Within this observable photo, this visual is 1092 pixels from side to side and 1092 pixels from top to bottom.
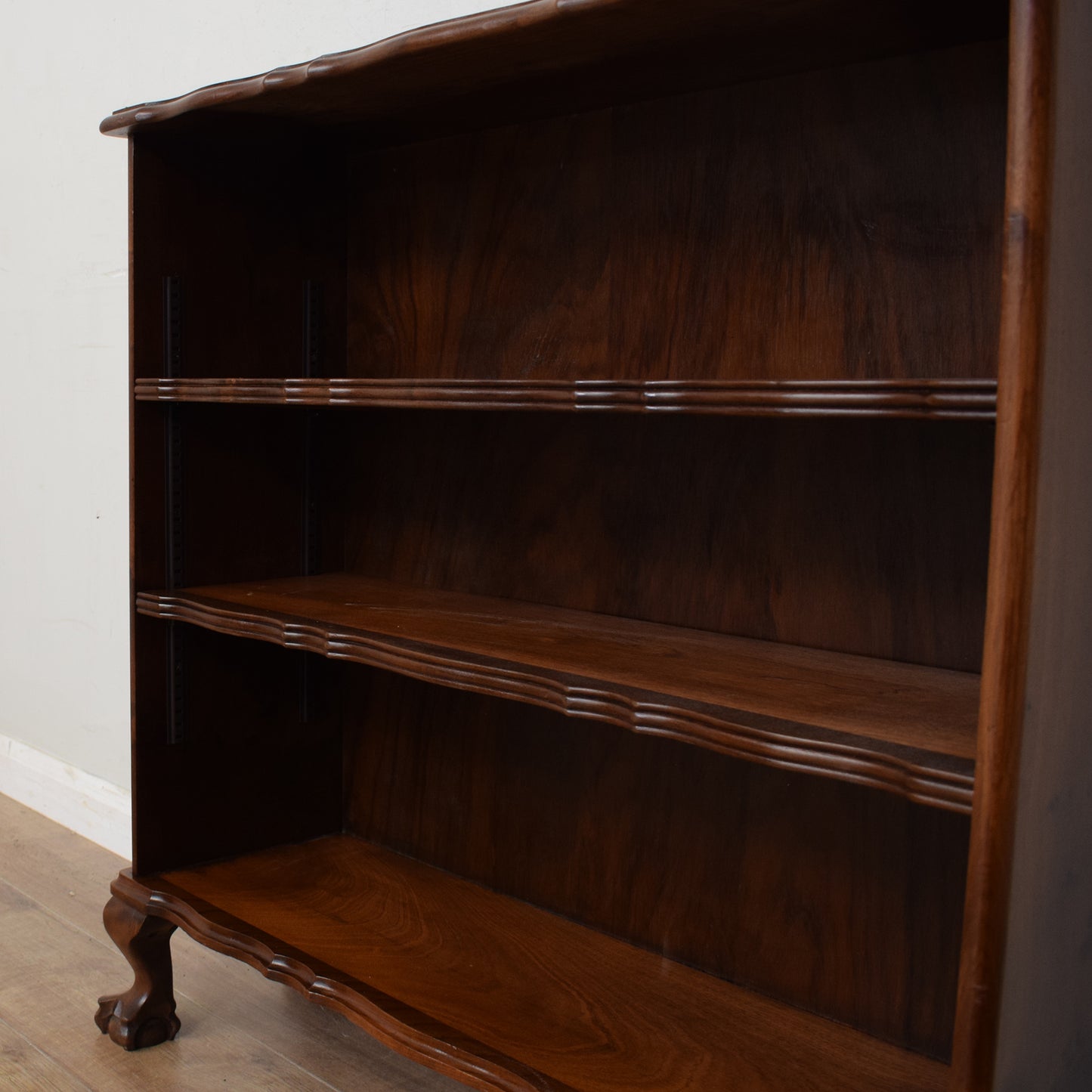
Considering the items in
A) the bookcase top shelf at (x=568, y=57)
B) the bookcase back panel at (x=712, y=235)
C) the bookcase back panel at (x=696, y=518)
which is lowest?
the bookcase back panel at (x=696, y=518)

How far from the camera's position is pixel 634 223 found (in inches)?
68.9

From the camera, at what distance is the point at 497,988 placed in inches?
66.3

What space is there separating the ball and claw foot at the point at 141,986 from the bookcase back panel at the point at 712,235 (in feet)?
3.28

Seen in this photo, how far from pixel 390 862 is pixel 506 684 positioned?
0.84 metres

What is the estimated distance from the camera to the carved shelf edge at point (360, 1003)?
146 centimetres

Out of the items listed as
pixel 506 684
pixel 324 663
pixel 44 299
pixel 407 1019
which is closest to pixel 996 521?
pixel 506 684

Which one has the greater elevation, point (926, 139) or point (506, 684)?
point (926, 139)

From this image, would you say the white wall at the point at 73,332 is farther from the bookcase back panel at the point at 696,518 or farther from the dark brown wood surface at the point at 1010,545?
the dark brown wood surface at the point at 1010,545

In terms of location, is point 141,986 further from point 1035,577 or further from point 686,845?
point 1035,577

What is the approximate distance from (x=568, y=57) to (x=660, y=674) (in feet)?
2.45

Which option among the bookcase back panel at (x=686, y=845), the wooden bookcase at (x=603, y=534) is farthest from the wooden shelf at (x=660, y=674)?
the bookcase back panel at (x=686, y=845)

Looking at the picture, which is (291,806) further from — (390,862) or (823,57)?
(823,57)

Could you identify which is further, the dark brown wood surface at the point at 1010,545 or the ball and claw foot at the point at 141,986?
the ball and claw foot at the point at 141,986

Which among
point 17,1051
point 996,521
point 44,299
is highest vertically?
point 44,299
